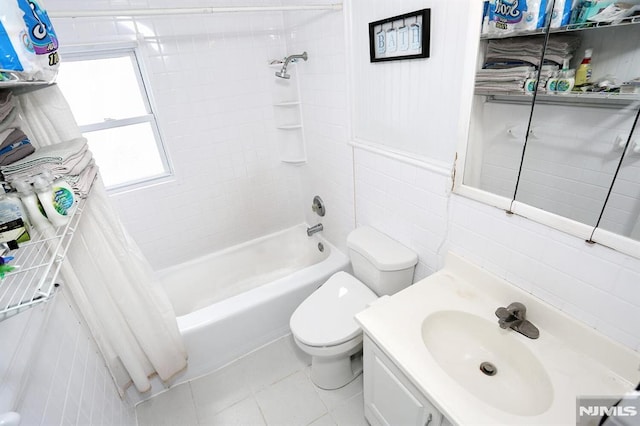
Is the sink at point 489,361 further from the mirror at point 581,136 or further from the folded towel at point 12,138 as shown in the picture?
the folded towel at point 12,138

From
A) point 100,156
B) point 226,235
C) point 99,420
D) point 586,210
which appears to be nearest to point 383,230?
point 586,210

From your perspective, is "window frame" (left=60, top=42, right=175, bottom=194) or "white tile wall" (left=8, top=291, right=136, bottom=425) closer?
"white tile wall" (left=8, top=291, right=136, bottom=425)

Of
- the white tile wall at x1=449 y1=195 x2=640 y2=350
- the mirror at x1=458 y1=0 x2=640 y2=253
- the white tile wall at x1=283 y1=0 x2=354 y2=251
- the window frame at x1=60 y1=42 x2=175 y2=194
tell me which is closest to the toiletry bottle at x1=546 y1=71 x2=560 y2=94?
the mirror at x1=458 y1=0 x2=640 y2=253

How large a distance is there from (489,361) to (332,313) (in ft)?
2.46

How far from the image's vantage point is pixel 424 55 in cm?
125

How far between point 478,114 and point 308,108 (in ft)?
4.28

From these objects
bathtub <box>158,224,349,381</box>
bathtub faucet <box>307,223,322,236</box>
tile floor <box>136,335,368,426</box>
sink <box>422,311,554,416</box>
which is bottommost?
tile floor <box>136,335,368,426</box>

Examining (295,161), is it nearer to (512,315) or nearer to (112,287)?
(112,287)

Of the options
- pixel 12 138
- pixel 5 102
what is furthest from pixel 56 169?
pixel 5 102

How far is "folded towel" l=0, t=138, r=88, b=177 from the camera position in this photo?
2.86ft

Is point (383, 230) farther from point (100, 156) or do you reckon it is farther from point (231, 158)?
point (100, 156)

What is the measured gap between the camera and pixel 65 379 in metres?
1.03

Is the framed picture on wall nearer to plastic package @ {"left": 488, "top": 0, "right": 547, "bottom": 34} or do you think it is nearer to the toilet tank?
plastic package @ {"left": 488, "top": 0, "right": 547, "bottom": 34}

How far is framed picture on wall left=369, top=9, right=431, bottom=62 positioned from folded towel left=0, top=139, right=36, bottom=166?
1399 millimetres
